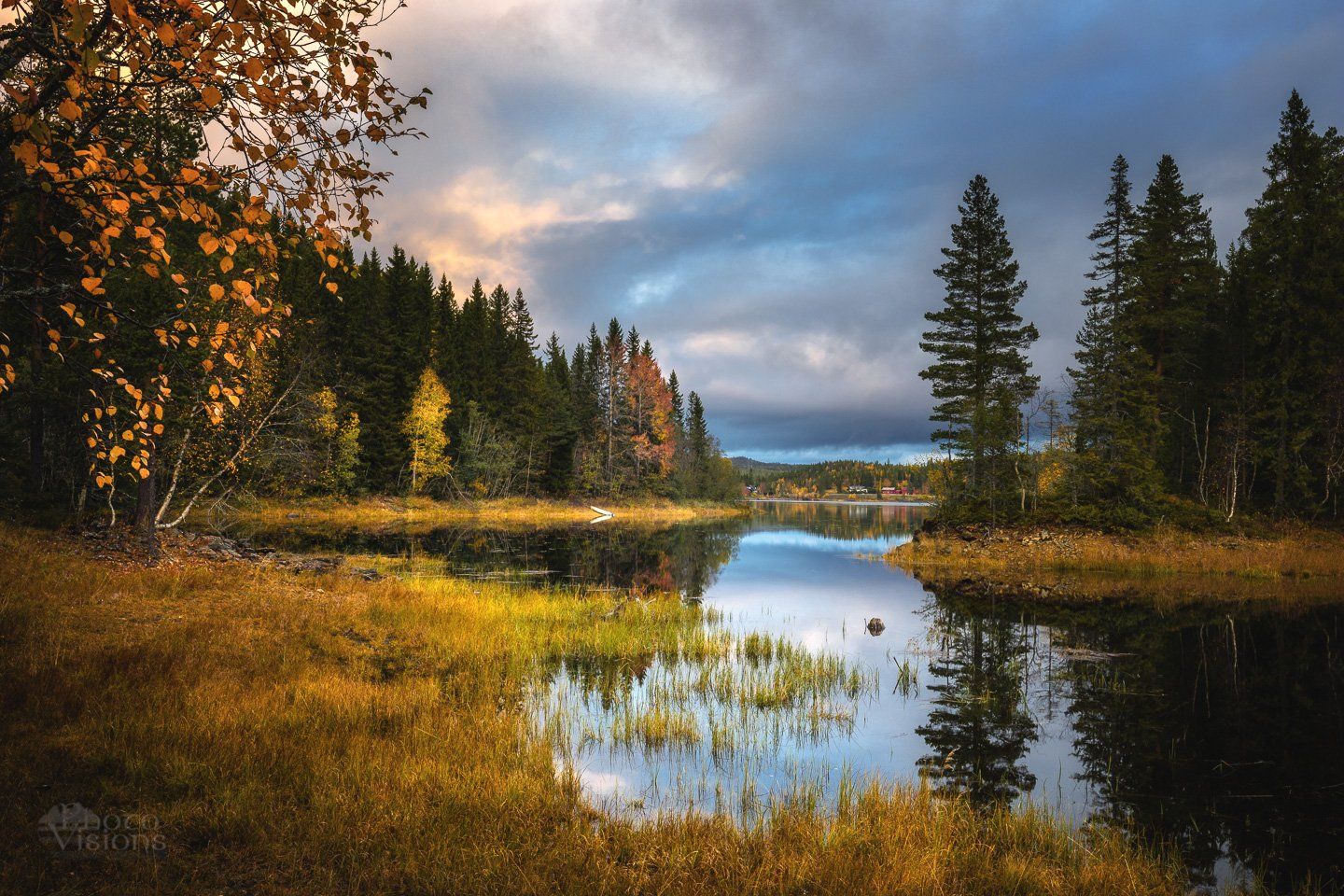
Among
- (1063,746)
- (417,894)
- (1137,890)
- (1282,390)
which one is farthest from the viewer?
(1282,390)

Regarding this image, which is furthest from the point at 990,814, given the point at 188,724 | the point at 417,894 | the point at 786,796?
the point at 188,724

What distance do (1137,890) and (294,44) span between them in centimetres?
975

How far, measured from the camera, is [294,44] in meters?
4.18

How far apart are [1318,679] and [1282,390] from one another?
30870 millimetres

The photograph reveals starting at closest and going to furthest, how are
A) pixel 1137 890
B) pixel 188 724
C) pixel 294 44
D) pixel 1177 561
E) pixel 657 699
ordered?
1. pixel 294 44
2. pixel 1137 890
3. pixel 188 724
4. pixel 657 699
5. pixel 1177 561

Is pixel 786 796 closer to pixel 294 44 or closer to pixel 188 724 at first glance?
pixel 188 724

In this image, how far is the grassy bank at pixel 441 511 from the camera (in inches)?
1769

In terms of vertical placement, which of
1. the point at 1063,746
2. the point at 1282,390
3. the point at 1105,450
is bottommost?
the point at 1063,746

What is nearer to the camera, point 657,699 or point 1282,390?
point 657,699

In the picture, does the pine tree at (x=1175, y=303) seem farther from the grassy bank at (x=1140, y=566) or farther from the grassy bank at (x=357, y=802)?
the grassy bank at (x=357, y=802)

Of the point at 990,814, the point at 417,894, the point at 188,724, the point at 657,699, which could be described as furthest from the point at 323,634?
the point at 990,814

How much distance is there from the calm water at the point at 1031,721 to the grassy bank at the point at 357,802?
35.8 inches

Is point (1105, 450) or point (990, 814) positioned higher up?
point (1105, 450)

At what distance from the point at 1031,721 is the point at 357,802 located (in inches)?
424
